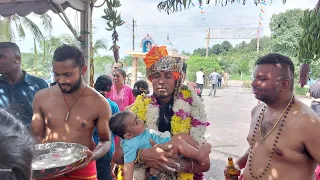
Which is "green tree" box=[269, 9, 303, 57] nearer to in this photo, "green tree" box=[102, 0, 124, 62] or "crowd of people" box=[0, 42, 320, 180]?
"green tree" box=[102, 0, 124, 62]

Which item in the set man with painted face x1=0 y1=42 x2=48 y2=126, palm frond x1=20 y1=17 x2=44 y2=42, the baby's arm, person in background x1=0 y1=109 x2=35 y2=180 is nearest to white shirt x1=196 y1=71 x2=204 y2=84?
palm frond x1=20 y1=17 x2=44 y2=42

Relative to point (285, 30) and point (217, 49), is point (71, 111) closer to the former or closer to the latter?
point (285, 30)

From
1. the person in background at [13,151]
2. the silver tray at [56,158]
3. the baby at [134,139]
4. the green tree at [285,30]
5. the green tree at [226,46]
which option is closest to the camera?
the person in background at [13,151]

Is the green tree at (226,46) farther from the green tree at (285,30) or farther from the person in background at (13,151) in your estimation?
the person in background at (13,151)

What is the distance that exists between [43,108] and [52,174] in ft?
2.92

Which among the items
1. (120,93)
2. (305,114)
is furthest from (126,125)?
(120,93)

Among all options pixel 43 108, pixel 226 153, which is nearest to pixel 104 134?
pixel 43 108

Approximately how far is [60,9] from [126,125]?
2801 millimetres

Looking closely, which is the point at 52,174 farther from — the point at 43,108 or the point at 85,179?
the point at 43,108

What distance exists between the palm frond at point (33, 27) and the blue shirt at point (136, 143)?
19.1 meters

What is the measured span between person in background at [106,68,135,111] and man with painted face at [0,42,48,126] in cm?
209

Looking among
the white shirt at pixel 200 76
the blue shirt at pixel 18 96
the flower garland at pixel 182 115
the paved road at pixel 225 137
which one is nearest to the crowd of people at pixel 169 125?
the flower garland at pixel 182 115

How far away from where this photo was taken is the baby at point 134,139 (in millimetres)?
2365

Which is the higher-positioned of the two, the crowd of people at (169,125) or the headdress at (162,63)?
the headdress at (162,63)
